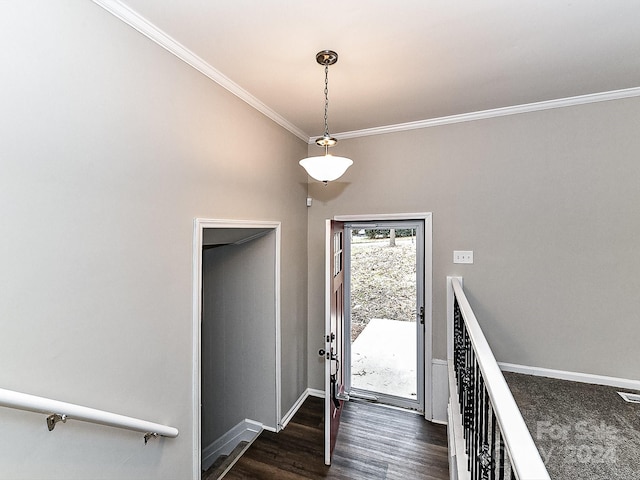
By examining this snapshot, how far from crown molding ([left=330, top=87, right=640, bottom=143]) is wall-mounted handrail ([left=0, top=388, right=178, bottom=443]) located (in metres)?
2.92

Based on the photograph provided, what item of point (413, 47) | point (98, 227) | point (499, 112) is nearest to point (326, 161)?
point (413, 47)

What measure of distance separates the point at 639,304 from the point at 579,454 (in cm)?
142

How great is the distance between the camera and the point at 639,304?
2.37m

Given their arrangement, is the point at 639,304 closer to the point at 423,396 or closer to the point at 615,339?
the point at 615,339

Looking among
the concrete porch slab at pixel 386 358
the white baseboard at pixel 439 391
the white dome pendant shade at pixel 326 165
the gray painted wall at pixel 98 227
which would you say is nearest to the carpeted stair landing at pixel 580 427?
the white baseboard at pixel 439 391

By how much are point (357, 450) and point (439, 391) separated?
0.97 m

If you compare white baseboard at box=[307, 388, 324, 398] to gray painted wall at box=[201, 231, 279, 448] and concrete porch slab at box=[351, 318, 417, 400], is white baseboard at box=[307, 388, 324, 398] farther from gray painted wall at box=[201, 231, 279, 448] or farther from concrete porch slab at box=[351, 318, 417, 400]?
gray painted wall at box=[201, 231, 279, 448]

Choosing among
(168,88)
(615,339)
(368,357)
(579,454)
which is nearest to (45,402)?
(168,88)

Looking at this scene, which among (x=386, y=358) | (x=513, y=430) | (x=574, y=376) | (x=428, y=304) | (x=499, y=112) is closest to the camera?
(x=513, y=430)

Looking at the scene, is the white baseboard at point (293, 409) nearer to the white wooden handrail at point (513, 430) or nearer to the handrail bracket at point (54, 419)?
the handrail bracket at point (54, 419)

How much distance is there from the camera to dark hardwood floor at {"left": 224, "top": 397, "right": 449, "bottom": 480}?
238cm

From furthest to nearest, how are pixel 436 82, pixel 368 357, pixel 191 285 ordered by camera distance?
pixel 368 357 < pixel 436 82 < pixel 191 285

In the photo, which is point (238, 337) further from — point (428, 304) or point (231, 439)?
point (428, 304)

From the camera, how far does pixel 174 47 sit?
67.5 inches
